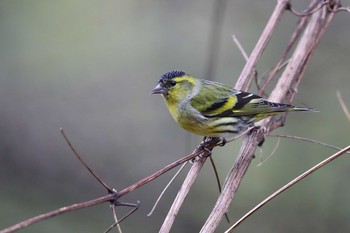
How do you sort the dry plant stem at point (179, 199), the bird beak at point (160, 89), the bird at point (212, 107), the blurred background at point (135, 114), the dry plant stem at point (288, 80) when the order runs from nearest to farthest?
the dry plant stem at point (179, 199), the dry plant stem at point (288, 80), the bird at point (212, 107), the bird beak at point (160, 89), the blurred background at point (135, 114)

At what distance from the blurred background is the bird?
90 cm

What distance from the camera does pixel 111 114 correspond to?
6664 millimetres

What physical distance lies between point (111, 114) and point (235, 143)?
4.27ft

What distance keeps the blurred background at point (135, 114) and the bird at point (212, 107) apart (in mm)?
897

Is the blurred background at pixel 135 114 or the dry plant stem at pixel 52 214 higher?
the blurred background at pixel 135 114

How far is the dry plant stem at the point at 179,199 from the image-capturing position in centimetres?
252

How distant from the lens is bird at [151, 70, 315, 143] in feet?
12.0

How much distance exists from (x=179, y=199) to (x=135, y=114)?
396cm

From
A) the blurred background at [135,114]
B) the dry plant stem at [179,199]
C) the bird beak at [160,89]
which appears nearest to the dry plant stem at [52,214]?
the dry plant stem at [179,199]

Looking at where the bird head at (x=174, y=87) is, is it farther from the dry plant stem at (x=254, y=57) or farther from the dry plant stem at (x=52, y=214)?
the dry plant stem at (x=52, y=214)

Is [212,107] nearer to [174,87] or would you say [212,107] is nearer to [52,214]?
[174,87]

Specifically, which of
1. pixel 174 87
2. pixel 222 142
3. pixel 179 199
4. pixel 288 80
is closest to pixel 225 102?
pixel 174 87

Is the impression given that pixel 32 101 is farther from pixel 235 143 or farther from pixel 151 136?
pixel 235 143

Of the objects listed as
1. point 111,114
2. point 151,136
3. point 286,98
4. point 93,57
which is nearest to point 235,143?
point 151,136
